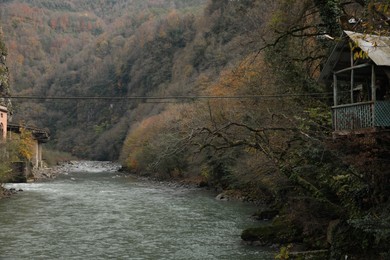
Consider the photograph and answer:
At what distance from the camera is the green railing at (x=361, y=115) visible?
524 inches

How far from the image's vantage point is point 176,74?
105875mm

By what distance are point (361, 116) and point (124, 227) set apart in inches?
531

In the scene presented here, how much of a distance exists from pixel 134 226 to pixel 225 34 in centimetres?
6508

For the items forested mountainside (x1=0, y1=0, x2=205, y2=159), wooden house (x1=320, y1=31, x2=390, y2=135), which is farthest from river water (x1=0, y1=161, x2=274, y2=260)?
forested mountainside (x1=0, y1=0, x2=205, y2=159)

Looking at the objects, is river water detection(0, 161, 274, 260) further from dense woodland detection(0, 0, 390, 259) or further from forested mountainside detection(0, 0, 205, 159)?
forested mountainside detection(0, 0, 205, 159)

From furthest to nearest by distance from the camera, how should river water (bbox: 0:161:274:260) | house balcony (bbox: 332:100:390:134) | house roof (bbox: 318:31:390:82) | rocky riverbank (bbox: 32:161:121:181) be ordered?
rocky riverbank (bbox: 32:161:121:181)
river water (bbox: 0:161:274:260)
house roof (bbox: 318:31:390:82)
house balcony (bbox: 332:100:390:134)

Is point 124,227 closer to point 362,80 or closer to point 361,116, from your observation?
point 362,80

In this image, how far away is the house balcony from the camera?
1331 cm

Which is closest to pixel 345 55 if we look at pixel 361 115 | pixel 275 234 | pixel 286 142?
pixel 361 115

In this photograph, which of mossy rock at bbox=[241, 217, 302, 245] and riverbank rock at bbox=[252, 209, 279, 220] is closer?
mossy rock at bbox=[241, 217, 302, 245]

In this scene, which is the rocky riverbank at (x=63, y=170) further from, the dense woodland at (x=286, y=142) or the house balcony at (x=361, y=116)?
the house balcony at (x=361, y=116)

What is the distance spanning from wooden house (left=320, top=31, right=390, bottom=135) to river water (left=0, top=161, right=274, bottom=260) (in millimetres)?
5827

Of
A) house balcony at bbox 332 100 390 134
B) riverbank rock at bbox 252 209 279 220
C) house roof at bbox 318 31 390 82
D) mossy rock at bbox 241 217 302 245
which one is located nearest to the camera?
house balcony at bbox 332 100 390 134

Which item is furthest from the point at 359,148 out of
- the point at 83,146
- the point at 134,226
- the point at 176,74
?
the point at 83,146
